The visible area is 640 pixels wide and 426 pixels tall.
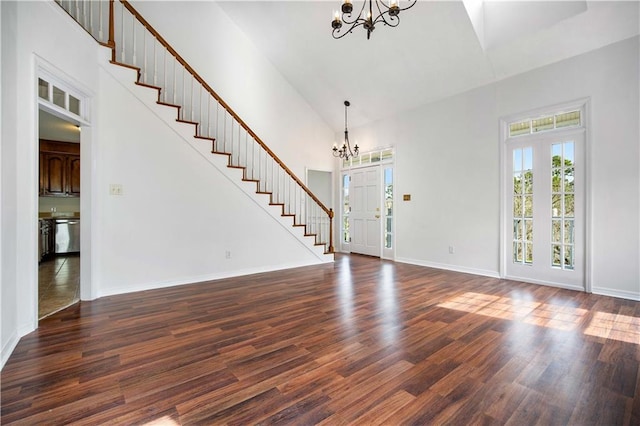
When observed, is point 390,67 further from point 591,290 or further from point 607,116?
point 591,290

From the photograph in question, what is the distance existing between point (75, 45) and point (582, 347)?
18.2ft

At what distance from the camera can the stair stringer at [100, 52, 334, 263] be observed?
379 cm

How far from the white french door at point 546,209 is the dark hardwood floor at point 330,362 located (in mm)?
697

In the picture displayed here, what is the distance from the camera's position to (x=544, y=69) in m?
4.21

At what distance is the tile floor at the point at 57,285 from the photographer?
3.18 meters

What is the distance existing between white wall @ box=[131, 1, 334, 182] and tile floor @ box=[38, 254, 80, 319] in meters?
4.11

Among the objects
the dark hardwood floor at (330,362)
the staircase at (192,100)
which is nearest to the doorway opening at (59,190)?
the dark hardwood floor at (330,362)

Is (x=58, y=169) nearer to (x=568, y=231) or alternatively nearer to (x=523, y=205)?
(x=523, y=205)

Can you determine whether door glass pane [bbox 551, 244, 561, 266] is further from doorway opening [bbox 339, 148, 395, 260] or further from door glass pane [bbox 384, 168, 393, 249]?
door glass pane [bbox 384, 168, 393, 249]

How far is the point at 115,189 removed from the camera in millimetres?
3715

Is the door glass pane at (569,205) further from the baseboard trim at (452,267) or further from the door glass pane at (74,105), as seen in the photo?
the door glass pane at (74,105)

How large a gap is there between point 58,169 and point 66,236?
59.8 inches

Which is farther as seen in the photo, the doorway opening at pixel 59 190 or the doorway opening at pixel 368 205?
the doorway opening at pixel 368 205

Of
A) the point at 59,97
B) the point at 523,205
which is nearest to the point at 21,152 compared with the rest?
the point at 59,97
